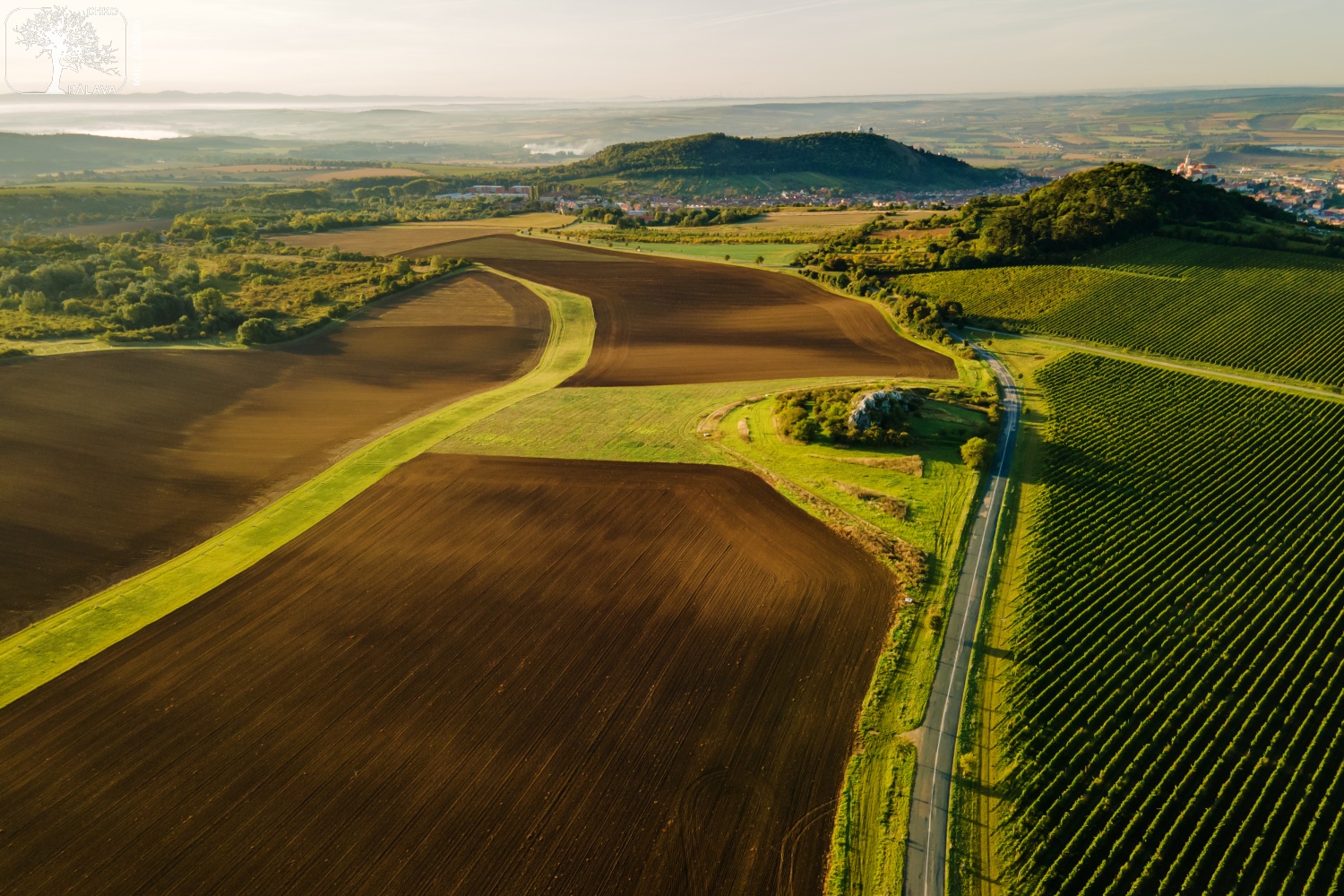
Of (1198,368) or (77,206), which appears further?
(77,206)

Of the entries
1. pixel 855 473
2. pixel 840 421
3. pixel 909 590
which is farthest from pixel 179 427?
pixel 909 590

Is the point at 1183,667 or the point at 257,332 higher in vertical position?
the point at 257,332

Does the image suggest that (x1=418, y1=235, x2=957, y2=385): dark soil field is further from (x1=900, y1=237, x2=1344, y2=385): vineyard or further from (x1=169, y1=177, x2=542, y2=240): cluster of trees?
(x1=169, y1=177, x2=542, y2=240): cluster of trees

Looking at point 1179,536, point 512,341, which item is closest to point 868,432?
point 1179,536

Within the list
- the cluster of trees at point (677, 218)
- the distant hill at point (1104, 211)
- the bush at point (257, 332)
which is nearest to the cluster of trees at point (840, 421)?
the distant hill at point (1104, 211)

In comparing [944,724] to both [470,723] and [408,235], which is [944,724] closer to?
[470,723]

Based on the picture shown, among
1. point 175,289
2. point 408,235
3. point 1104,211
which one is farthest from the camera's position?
point 408,235

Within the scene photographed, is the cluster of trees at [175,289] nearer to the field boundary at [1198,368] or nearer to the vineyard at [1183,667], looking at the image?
the vineyard at [1183,667]
